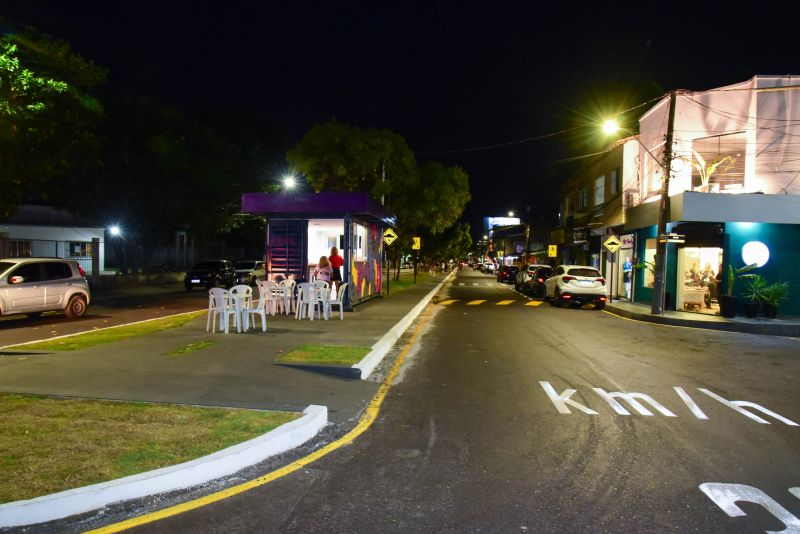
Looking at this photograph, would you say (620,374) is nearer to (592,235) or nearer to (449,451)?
(449,451)

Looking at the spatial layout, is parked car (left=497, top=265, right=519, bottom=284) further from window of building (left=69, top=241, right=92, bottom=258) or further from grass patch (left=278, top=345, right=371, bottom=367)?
grass patch (left=278, top=345, right=371, bottom=367)

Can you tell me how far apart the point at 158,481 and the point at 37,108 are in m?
13.2

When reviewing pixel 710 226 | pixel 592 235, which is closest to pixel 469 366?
pixel 710 226

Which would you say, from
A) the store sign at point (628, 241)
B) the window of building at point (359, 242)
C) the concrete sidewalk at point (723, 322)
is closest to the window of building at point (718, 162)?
the store sign at point (628, 241)

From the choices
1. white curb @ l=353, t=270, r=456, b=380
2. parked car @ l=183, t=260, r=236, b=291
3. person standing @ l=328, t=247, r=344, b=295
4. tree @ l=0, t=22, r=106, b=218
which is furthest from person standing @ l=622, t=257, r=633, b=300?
tree @ l=0, t=22, r=106, b=218

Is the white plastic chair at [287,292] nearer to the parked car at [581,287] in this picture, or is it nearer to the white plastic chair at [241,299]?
the white plastic chair at [241,299]

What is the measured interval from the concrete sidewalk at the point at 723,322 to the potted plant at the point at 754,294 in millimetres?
307

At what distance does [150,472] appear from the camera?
15.2 ft

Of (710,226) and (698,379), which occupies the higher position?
(710,226)

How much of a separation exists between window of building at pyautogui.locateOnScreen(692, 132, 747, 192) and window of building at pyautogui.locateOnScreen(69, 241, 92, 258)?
32420 millimetres

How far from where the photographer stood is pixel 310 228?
19.6 m

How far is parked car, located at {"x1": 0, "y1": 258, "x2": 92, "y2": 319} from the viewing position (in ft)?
49.0

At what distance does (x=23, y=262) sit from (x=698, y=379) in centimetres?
1612

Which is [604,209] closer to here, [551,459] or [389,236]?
[389,236]
